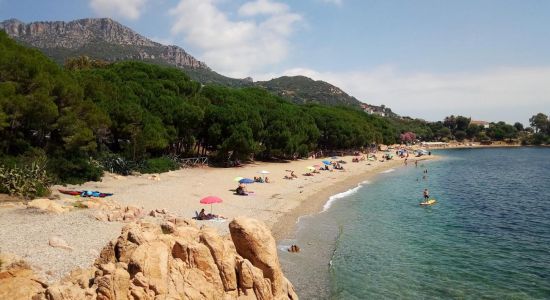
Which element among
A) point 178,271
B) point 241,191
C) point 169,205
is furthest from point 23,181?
point 178,271

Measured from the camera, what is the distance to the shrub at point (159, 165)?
148 feet

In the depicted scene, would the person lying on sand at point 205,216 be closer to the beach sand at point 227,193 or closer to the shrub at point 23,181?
the beach sand at point 227,193

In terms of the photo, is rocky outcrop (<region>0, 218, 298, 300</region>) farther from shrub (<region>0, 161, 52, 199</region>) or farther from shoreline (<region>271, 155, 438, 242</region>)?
shrub (<region>0, 161, 52, 199</region>)

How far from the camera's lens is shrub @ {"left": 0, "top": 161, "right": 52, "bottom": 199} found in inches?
1051

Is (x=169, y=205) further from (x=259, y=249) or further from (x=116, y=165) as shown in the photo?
(x=259, y=249)

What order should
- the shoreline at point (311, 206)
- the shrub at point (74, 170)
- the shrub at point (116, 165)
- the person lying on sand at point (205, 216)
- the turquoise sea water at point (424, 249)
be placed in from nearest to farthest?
1. the turquoise sea water at point (424, 249)
2. the person lying on sand at point (205, 216)
3. the shoreline at point (311, 206)
4. the shrub at point (74, 170)
5. the shrub at point (116, 165)

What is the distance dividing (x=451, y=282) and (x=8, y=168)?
28367 mm

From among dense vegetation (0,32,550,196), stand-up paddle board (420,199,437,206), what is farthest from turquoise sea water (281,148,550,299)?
dense vegetation (0,32,550,196)

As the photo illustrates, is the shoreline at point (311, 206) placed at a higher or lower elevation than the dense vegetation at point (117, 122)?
lower

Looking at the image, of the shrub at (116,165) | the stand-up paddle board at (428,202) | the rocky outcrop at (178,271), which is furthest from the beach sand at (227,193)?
the rocky outcrop at (178,271)

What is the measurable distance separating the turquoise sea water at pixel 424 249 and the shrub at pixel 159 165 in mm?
19995

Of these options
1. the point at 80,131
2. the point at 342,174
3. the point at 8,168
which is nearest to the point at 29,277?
the point at 8,168

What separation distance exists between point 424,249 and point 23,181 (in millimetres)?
26565

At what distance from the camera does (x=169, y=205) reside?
1212 inches
